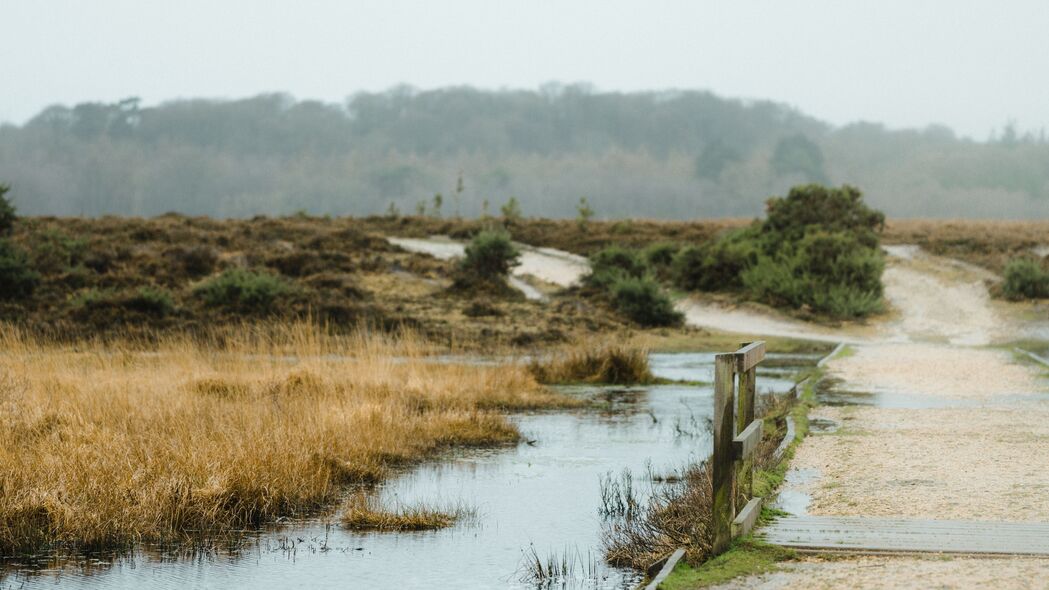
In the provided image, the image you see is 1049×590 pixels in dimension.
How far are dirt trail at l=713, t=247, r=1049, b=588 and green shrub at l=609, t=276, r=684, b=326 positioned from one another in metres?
10.2

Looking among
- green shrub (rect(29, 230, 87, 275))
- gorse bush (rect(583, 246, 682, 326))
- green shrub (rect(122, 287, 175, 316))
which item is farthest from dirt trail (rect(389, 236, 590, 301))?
green shrub (rect(29, 230, 87, 275))

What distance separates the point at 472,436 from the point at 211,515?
16.8 ft

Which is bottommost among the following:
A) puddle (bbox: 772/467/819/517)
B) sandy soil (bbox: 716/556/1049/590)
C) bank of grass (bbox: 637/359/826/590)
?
puddle (bbox: 772/467/819/517)

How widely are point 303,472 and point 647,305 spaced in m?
24.6

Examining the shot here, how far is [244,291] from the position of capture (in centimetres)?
3111

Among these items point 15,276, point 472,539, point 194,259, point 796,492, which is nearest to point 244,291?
point 15,276

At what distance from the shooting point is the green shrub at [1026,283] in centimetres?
3684

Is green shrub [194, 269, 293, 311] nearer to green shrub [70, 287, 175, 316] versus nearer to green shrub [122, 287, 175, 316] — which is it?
green shrub [70, 287, 175, 316]

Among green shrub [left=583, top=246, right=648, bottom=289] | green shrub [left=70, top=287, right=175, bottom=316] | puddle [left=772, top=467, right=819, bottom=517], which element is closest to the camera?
puddle [left=772, top=467, right=819, bottom=517]

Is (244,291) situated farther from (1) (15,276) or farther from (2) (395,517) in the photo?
(2) (395,517)

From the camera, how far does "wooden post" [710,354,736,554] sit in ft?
22.6

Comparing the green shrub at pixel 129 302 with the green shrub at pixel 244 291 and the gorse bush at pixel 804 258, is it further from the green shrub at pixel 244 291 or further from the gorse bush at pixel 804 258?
the gorse bush at pixel 804 258

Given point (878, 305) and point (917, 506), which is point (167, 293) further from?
point (917, 506)

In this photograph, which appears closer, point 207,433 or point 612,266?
point 207,433
